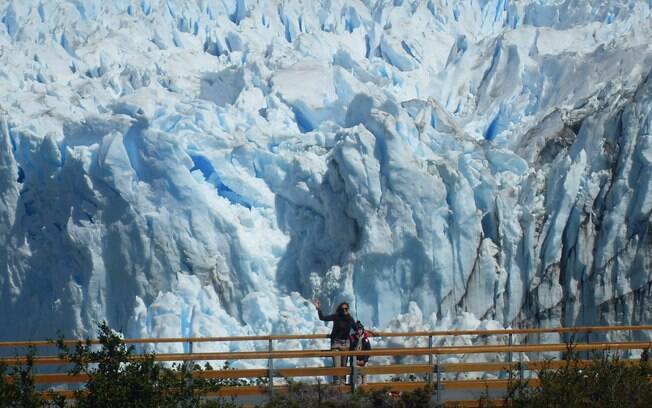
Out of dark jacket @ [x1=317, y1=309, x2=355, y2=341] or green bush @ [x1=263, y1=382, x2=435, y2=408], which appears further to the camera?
dark jacket @ [x1=317, y1=309, x2=355, y2=341]

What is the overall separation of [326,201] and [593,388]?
10615 millimetres

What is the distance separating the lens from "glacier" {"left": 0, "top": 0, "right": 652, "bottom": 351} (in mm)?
16453

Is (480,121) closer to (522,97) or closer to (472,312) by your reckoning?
(522,97)

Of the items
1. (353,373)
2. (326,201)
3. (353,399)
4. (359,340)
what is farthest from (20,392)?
(326,201)

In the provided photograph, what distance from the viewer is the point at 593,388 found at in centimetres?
704

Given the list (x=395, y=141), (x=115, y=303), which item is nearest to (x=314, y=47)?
(x=395, y=141)

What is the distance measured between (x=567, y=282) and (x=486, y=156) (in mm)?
2784

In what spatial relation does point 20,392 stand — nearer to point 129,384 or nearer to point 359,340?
point 129,384

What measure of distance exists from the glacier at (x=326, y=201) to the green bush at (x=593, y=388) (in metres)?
8.19

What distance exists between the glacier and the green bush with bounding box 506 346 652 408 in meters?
8.19

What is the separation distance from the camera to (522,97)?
21000 millimetres

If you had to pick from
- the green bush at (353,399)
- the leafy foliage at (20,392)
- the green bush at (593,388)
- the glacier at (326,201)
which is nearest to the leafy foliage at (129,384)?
the leafy foliage at (20,392)

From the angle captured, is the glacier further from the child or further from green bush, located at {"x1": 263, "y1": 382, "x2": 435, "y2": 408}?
green bush, located at {"x1": 263, "y1": 382, "x2": 435, "y2": 408}

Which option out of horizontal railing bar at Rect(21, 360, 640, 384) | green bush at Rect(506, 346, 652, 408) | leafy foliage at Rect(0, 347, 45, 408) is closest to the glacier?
horizontal railing bar at Rect(21, 360, 640, 384)
